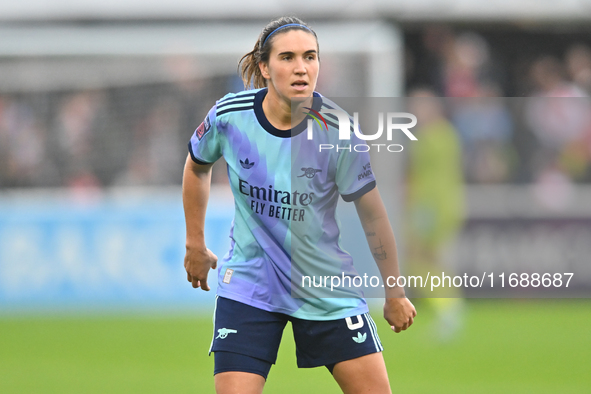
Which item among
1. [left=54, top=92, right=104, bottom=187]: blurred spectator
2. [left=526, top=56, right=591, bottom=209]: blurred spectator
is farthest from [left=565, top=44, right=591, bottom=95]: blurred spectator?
[left=54, top=92, right=104, bottom=187]: blurred spectator

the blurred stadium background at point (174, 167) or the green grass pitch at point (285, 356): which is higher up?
the blurred stadium background at point (174, 167)

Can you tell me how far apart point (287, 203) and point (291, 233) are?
142mm

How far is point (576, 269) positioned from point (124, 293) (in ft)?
19.7

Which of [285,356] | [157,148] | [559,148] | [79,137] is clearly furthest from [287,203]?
[79,137]

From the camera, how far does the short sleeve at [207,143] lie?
12.9ft

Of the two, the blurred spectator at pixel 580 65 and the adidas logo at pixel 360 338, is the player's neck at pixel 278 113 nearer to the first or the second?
the adidas logo at pixel 360 338

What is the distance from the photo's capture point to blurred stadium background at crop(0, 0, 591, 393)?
10000 mm

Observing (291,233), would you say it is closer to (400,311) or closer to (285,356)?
(400,311)

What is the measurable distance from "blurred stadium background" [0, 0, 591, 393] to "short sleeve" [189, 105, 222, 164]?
5.31m

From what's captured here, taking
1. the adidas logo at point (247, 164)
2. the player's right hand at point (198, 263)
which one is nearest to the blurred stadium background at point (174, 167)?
the player's right hand at point (198, 263)

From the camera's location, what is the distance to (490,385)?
22.2 feet

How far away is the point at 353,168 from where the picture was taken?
3.75m

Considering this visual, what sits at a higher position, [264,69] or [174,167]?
[264,69]

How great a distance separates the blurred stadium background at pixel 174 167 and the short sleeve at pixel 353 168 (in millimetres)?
5377
